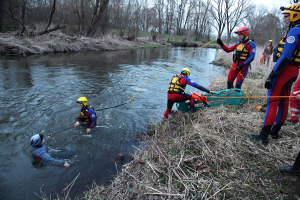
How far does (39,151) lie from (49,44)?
16252mm

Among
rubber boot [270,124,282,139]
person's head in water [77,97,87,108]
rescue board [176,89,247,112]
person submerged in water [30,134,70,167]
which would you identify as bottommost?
person submerged in water [30,134,70,167]

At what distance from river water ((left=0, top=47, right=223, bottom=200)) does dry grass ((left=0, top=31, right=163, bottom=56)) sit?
4592 mm

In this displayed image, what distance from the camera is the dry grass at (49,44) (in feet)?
47.2

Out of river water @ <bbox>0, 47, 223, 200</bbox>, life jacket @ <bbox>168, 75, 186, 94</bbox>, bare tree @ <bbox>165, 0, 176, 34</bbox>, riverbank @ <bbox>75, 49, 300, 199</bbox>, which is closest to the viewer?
riverbank @ <bbox>75, 49, 300, 199</bbox>

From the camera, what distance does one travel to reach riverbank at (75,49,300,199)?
7.55 ft

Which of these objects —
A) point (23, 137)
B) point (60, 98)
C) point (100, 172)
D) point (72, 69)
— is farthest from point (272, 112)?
point (72, 69)

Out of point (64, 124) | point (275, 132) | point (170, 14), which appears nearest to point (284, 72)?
point (275, 132)

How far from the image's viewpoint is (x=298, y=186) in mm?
2293

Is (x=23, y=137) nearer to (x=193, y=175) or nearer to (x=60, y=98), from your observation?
(x=60, y=98)

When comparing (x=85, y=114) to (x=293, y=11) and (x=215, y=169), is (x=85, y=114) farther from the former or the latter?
(x=293, y=11)

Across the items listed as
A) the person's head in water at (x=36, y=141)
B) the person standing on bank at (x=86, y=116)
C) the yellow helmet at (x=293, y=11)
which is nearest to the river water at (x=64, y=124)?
the person standing on bank at (x=86, y=116)

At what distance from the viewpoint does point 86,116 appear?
546cm

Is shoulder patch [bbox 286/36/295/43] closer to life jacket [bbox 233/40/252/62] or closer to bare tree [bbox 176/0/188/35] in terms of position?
life jacket [bbox 233/40/252/62]

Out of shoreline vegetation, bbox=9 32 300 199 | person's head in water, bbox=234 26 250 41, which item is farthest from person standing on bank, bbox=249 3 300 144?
person's head in water, bbox=234 26 250 41
